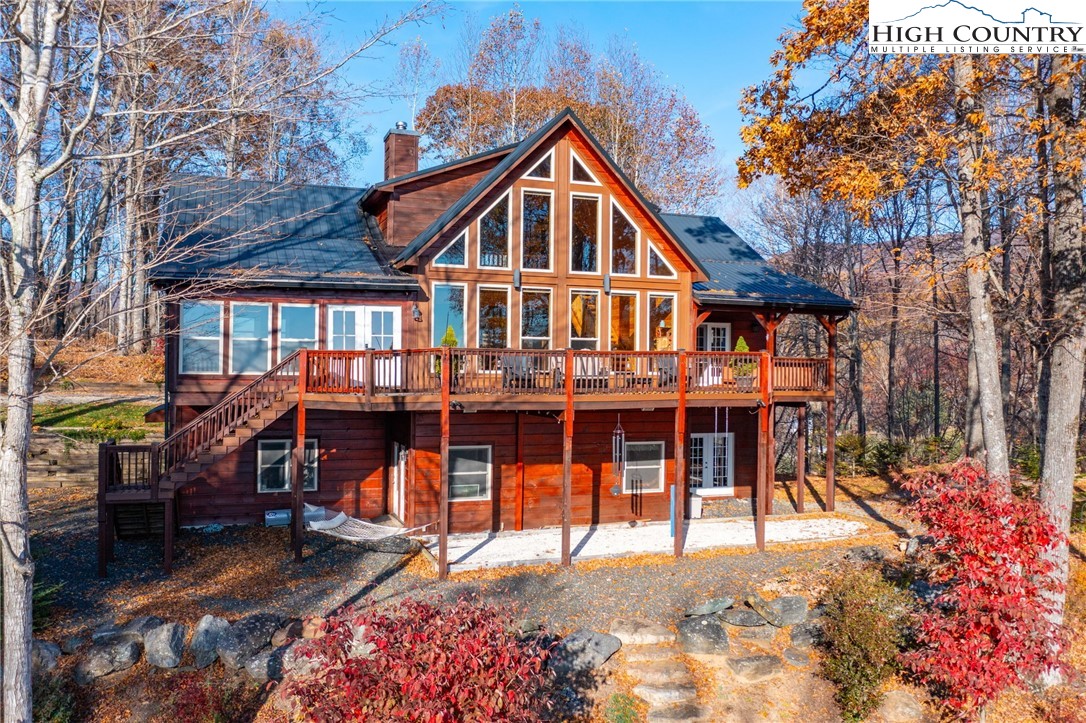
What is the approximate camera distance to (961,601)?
9.54 metres

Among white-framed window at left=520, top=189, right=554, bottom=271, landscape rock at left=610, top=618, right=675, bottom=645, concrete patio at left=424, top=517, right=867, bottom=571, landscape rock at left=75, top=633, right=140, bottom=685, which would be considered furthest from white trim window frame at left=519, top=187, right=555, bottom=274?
landscape rock at left=75, top=633, right=140, bottom=685

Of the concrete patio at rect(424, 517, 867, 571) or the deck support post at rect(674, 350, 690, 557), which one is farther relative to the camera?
the deck support post at rect(674, 350, 690, 557)

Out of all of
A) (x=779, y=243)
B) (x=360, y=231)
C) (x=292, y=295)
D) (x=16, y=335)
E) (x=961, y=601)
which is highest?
(x=779, y=243)

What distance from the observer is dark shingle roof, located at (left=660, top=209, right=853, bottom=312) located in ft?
→ 58.5

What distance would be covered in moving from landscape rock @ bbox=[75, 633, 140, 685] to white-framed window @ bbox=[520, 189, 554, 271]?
1004 centimetres

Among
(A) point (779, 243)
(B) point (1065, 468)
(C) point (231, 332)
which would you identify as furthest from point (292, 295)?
(A) point (779, 243)

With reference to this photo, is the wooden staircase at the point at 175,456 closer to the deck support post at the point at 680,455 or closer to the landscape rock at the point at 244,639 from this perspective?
the landscape rock at the point at 244,639

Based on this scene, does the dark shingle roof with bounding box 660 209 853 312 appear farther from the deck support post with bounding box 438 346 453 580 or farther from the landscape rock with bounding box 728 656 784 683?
the landscape rock with bounding box 728 656 784 683

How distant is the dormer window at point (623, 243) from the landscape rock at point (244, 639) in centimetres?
1028

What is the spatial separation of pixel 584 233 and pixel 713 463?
7.18m

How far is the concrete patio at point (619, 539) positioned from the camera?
14164 millimetres

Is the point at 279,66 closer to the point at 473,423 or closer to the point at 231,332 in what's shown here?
the point at 231,332

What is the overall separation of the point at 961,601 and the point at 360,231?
14406 mm

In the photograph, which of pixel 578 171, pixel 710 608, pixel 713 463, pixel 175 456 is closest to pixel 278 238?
pixel 175 456
